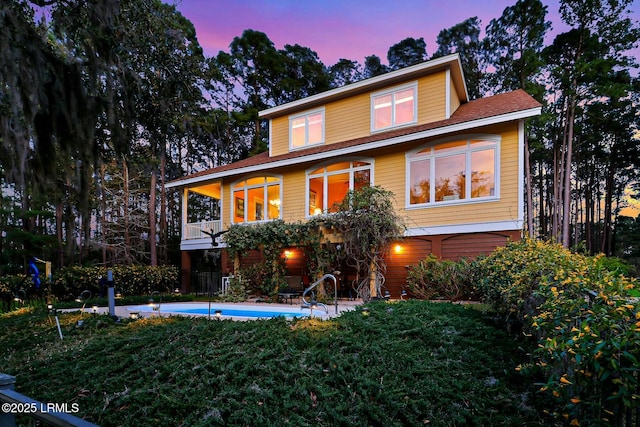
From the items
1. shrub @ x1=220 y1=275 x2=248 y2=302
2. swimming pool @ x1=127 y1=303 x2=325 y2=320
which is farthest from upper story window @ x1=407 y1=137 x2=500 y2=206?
shrub @ x1=220 y1=275 x2=248 y2=302

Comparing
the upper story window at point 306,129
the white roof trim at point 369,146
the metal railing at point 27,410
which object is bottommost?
the metal railing at point 27,410

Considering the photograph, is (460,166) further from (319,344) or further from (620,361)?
(620,361)

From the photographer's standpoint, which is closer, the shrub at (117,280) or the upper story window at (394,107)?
the shrub at (117,280)

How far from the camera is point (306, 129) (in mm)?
13156

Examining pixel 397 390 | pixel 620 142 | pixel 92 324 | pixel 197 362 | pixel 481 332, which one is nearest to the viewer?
pixel 397 390

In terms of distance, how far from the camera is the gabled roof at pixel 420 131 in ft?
29.1

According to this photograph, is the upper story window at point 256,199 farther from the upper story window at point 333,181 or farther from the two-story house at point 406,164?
the upper story window at point 333,181

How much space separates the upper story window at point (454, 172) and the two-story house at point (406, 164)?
3 centimetres

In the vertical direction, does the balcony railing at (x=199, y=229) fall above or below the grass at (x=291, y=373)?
above

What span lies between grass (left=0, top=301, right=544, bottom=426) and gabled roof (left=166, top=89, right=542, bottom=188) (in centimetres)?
572

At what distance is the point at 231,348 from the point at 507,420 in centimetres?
295

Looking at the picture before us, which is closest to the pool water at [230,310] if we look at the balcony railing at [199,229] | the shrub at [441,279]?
the shrub at [441,279]

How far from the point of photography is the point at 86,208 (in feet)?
13.3

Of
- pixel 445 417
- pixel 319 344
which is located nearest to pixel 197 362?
pixel 319 344
